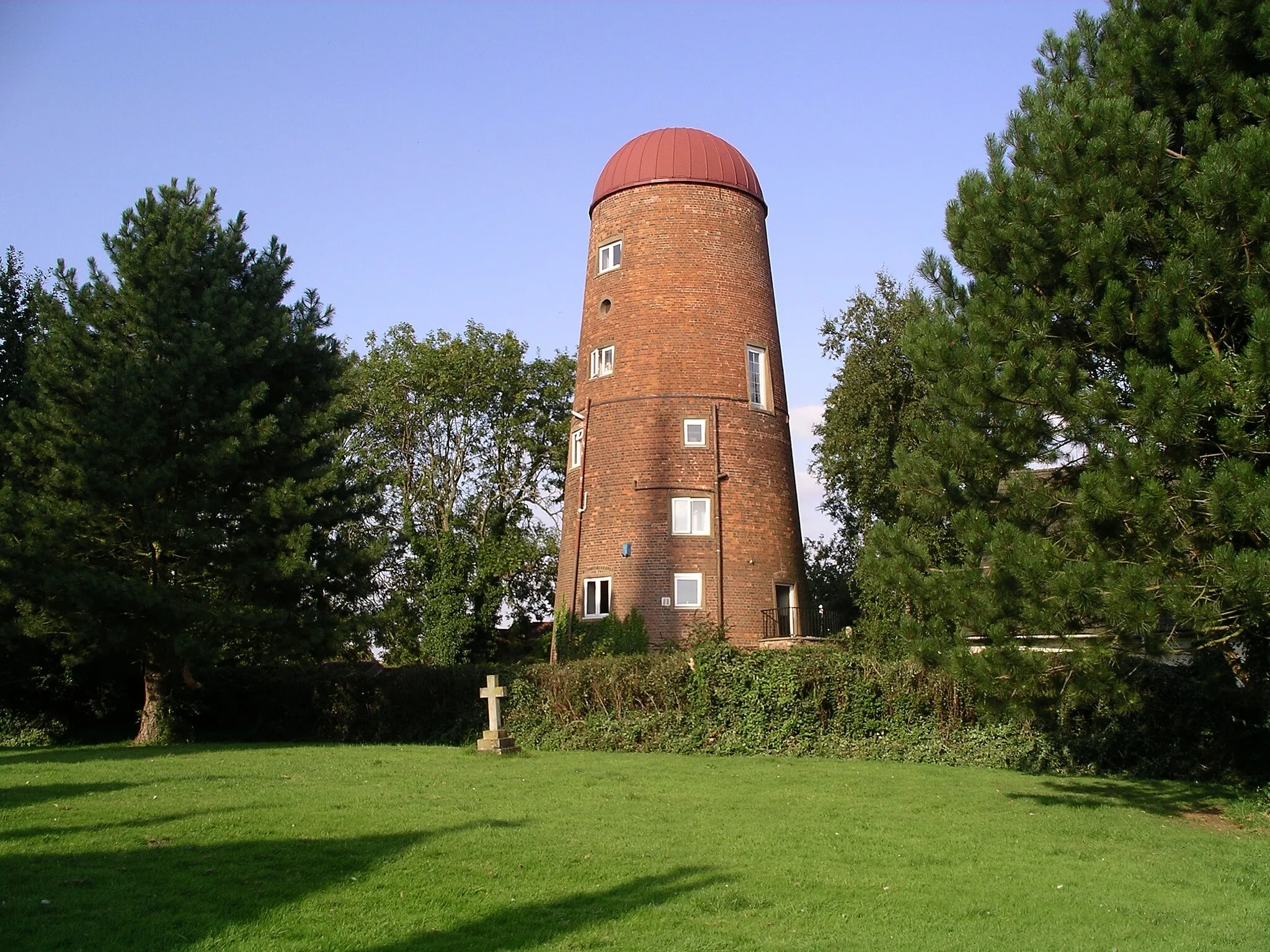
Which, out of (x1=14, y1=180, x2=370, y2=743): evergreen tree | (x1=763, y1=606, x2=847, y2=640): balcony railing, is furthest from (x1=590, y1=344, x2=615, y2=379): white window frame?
(x1=14, y1=180, x2=370, y2=743): evergreen tree

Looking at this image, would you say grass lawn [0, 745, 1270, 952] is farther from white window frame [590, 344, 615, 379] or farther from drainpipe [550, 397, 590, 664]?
white window frame [590, 344, 615, 379]

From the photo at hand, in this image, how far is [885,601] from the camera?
76.8 feet

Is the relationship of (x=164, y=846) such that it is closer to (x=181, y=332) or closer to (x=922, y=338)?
(x=922, y=338)

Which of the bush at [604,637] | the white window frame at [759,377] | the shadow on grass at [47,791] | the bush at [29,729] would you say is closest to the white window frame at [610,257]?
the white window frame at [759,377]

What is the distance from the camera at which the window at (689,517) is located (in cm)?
2895

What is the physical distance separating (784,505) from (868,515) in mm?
3893

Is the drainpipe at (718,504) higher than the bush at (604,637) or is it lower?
higher

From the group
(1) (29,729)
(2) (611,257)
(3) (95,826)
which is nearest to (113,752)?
(1) (29,729)

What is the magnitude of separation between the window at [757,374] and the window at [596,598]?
6516 millimetres

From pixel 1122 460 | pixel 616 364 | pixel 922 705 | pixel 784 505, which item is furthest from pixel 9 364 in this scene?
pixel 1122 460

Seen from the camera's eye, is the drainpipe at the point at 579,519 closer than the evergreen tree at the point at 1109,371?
No

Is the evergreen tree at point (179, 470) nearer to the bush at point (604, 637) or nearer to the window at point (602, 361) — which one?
the bush at point (604, 637)

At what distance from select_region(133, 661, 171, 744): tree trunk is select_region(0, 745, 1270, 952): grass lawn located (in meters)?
7.66

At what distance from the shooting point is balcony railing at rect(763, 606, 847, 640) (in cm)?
2919
